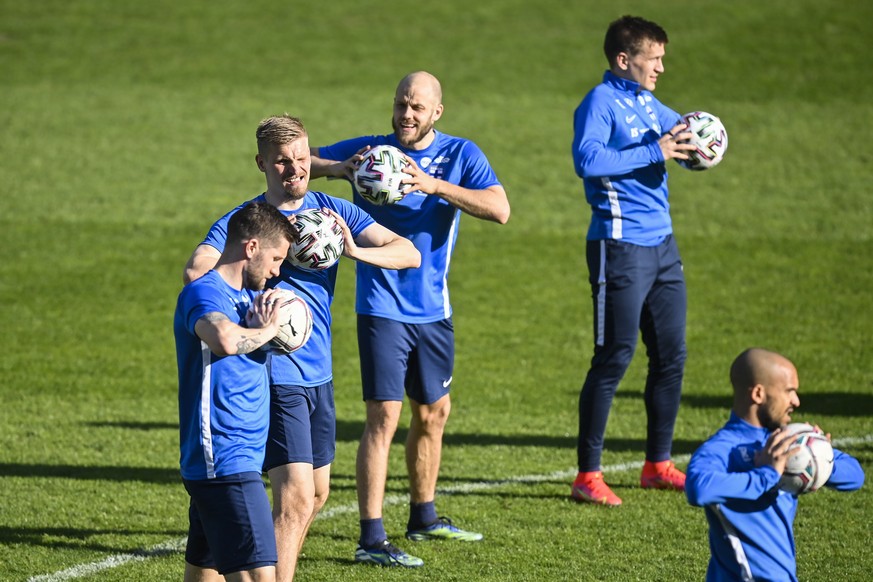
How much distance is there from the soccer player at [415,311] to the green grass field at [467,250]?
34 cm

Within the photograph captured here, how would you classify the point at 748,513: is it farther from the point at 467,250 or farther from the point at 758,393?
the point at 467,250

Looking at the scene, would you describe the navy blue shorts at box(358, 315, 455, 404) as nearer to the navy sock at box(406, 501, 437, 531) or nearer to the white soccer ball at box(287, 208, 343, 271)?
the navy sock at box(406, 501, 437, 531)

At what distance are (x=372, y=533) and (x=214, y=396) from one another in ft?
7.79

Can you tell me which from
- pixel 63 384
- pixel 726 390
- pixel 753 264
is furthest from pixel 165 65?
pixel 726 390

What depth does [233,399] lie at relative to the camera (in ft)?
16.9

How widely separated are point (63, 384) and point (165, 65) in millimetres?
19717

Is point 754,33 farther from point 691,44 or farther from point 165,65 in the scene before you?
point 165,65

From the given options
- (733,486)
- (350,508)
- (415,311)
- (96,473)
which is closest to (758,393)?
(733,486)

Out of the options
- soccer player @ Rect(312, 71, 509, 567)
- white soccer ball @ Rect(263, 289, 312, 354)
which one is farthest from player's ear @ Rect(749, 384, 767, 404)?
soccer player @ Rect(312, 71, 509, 567)

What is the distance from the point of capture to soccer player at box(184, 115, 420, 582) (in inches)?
238

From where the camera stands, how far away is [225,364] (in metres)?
5.14

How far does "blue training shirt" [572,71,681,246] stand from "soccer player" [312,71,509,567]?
111 cm

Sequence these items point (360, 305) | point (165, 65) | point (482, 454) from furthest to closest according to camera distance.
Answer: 1. point (165, 65)
2. point (482, 454)
3. point (360, 305)

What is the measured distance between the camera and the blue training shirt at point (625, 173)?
27.4 feet
